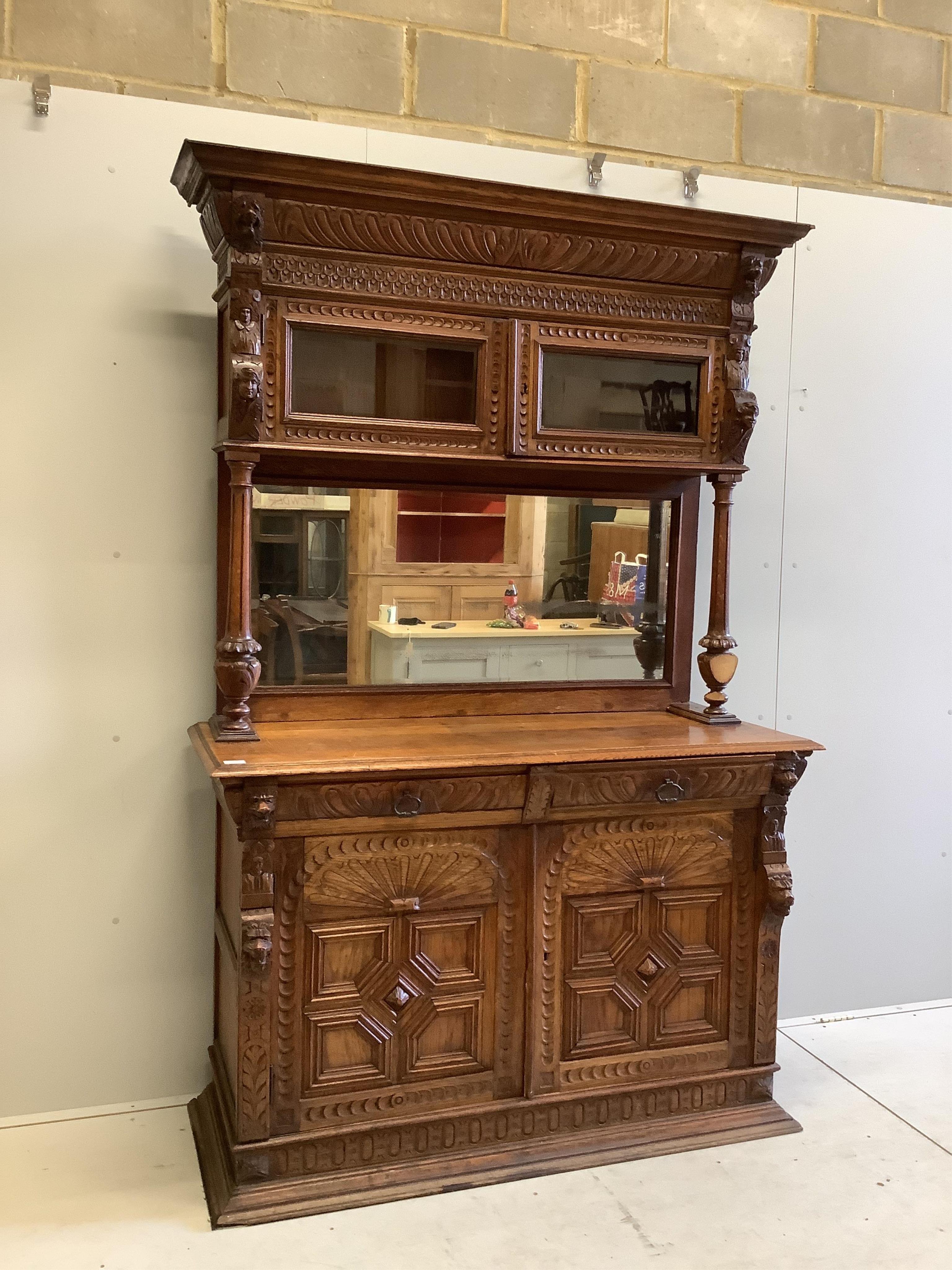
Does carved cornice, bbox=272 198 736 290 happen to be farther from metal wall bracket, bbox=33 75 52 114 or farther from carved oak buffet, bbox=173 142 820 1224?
metal wall bracket, bbox=33 75 52 114

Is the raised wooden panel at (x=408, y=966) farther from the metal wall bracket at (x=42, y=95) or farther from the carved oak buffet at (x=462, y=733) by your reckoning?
the metal wall bracket at (x=42, y=95)

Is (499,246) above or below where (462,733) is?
above

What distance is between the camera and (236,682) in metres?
2.37

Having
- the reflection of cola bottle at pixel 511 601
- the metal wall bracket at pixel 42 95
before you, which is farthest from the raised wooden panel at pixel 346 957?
the metal wall bracket at pixel 42 95

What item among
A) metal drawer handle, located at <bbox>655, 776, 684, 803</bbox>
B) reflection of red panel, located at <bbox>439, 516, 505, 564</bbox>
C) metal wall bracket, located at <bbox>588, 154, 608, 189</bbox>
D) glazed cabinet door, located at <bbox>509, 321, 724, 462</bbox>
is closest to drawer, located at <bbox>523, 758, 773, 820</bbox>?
metal drawer handle, located at <bbox>655, 776, 684, 803</bbox>

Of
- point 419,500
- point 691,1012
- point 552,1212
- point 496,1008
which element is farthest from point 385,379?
point 552,1212

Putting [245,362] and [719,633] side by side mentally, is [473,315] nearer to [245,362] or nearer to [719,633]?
[245,362]

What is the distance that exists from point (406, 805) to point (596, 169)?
174cm

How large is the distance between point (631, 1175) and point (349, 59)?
8.92 feet

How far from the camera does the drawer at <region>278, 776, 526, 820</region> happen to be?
7.29 feet

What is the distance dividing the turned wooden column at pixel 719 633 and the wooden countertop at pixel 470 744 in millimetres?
61

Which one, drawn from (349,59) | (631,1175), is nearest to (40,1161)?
(631,1175)

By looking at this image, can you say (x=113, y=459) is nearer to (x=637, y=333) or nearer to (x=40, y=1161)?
(x=637, y=333)

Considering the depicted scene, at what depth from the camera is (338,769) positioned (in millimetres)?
2176
